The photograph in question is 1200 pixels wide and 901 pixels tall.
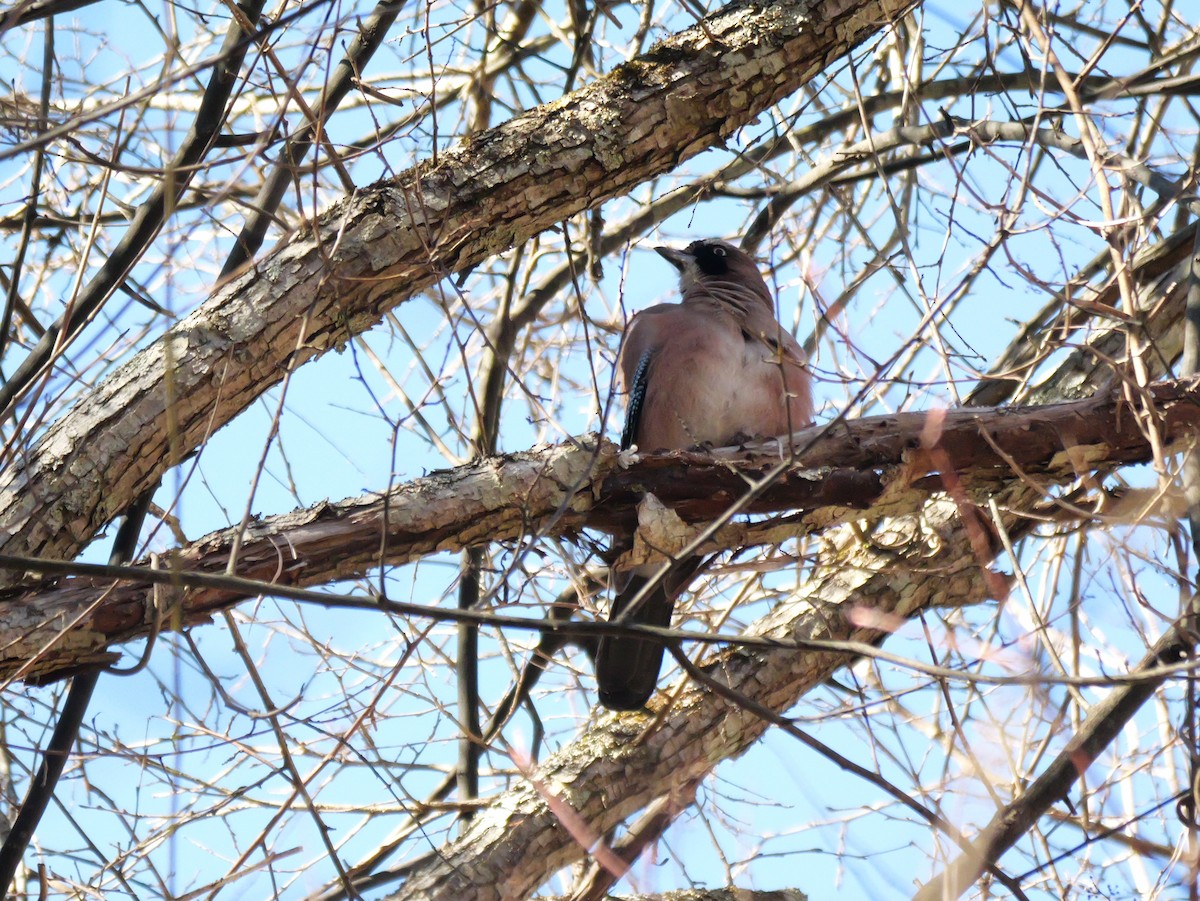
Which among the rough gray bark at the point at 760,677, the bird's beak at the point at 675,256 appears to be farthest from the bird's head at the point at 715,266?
the rough gray bark at the point at 760,677

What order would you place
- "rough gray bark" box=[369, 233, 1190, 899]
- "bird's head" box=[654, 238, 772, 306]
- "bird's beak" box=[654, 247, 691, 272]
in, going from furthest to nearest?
1. "bird's beak" box=[654, 247, 691, 272]
2. "bird's head" box=[654, 238, 772, 306]
3. "rough gray bark" box=[369, 233, 1190, 899]

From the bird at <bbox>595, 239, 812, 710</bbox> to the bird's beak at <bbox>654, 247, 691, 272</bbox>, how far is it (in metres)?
0.46

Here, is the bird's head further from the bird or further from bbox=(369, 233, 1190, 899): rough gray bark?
bbox=(369, 233, 1190, 899): rough gray bark

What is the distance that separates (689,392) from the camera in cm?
503

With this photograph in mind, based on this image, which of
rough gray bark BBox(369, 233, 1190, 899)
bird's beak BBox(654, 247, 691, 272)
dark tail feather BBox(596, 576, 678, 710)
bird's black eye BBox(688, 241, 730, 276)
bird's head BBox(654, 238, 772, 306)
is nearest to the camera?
rough gray bark BBox(369, 233, 1190, 899)

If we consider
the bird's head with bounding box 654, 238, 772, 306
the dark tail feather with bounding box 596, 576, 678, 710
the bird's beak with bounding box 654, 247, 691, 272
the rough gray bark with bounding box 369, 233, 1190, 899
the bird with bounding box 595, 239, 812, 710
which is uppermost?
the bird's beak with bounding box 654, 247, 691, 272

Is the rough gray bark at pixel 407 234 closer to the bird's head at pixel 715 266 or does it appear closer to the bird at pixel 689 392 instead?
the bird at pixel 689 392

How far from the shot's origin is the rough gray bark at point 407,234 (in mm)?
3682

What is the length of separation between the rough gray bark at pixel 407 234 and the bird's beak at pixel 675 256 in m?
1.55

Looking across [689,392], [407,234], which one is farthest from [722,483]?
[407,234]

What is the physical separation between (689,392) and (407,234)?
1456 mm

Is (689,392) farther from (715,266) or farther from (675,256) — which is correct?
(675,256)

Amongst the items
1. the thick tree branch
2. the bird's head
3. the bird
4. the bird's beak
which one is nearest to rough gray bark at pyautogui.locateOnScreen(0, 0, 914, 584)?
the thick tree branch

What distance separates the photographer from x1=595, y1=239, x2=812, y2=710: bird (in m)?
4.62
